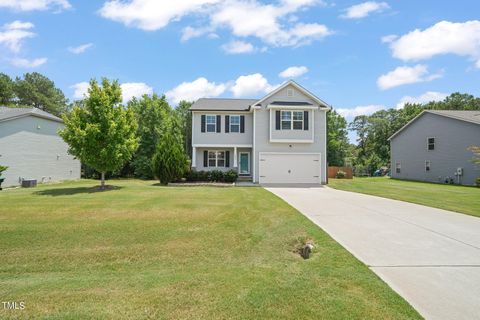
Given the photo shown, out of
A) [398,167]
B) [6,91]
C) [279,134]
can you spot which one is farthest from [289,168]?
[6,91]

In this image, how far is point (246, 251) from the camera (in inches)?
252

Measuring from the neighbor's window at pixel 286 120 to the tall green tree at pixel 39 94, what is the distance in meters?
42.2

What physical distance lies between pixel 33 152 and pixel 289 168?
19370mm

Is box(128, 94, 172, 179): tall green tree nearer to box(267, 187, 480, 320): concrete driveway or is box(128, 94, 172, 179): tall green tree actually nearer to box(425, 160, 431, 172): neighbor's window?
box(267, 187, 480, 320): concrete driveway

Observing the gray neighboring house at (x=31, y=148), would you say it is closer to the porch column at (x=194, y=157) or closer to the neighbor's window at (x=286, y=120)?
the porch column at (x=194, y=157)

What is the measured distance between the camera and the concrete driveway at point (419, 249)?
153 inches

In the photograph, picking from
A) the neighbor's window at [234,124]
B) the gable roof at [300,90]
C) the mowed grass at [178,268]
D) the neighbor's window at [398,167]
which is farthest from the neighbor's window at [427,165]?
the mowed grass at [178,268]

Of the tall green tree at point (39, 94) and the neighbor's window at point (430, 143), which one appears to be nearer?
the neighbor's window at point (430, 143)

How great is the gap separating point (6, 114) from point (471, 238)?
2674 cm

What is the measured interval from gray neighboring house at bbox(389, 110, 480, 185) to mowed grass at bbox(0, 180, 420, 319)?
21251mm

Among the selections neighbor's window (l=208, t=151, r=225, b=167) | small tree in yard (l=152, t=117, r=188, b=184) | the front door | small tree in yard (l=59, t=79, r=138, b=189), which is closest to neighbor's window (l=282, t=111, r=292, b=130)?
the front door

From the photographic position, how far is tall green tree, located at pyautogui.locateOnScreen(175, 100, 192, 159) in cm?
3894

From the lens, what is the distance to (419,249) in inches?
233

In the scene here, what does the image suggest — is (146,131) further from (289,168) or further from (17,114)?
(289,168)
